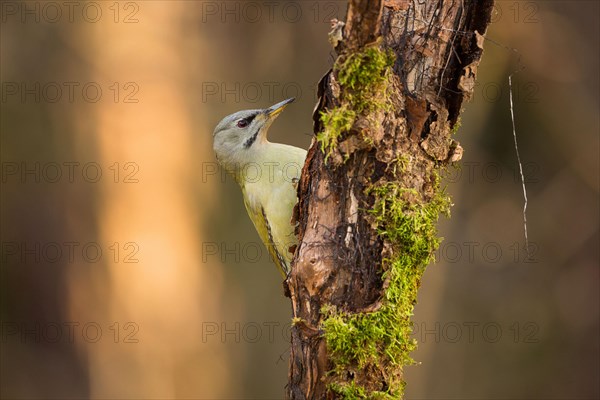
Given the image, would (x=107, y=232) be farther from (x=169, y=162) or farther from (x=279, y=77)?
(x=279, y=77)

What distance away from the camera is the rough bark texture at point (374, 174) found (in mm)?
2689

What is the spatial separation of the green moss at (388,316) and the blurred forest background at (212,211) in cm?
446

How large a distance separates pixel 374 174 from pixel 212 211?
194 inches

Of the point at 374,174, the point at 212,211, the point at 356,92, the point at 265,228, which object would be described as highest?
the point at 356,92

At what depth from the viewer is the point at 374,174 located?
2.70 meters

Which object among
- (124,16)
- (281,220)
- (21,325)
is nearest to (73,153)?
Answer: (124,16)

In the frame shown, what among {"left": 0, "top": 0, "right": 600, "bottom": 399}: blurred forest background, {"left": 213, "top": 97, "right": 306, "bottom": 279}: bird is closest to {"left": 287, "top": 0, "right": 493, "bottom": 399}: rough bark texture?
{"left": 213, "top": 97, "right": 306, "bottom": 279}: bird

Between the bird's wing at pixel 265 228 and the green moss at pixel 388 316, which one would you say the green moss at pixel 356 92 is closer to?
the green moss at pixel 388 316

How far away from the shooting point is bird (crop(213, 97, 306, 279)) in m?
4.39

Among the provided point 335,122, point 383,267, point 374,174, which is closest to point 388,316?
point 383,267

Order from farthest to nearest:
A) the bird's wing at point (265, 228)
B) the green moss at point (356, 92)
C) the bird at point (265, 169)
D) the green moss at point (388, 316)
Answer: the bird's wing at point (265, 228)
the bird at point (265, 169)
the green moss at point (388, 316)
the green moss at point (356, 92)

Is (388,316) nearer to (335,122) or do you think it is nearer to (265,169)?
(335,122)

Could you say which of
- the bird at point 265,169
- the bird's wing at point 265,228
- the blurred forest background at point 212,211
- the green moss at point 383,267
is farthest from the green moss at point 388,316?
the blurred forest background at point 212,211

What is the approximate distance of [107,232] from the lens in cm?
698
